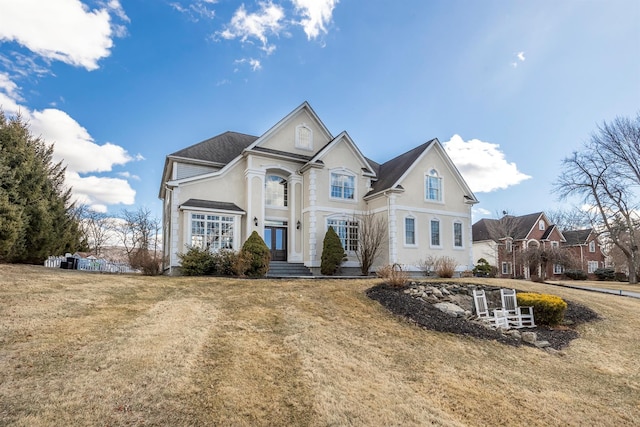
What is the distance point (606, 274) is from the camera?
38031mm

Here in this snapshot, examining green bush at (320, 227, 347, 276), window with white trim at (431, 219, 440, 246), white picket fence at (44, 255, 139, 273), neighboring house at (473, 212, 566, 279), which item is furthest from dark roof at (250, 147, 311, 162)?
neighboring house at (473, 212, 566, 279)

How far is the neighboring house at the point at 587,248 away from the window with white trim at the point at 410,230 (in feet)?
111

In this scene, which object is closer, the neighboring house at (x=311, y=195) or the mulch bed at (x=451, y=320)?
the mulch bed at (x=451, y=320)

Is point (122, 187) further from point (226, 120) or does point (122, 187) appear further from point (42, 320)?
point (42, 320)

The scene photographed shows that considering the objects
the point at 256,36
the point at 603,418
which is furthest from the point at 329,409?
the point at 256,36

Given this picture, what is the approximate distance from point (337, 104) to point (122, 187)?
28.8m

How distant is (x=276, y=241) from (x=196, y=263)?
543 centimetres

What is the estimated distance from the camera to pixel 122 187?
38500mm

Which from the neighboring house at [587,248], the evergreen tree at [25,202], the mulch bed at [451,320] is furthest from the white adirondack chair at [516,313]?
the neighboring house at [587,248]

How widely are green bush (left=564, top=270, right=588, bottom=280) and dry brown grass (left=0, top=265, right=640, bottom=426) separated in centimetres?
3323

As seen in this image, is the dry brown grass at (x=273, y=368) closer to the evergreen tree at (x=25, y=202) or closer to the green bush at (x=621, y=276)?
the evergreen tree at (x=25, y=202)

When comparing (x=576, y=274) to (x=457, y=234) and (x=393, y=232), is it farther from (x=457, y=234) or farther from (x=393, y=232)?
(x=393, y=232)

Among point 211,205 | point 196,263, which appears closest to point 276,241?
point 211,205

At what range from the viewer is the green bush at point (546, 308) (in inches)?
424
